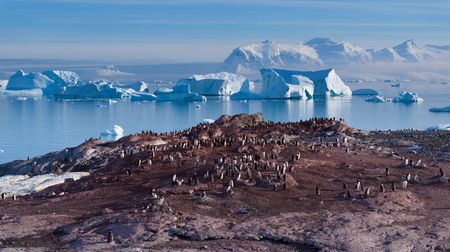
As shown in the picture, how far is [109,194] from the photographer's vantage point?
A: 38.3 feet

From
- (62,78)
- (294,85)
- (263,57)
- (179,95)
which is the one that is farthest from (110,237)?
(263,57)

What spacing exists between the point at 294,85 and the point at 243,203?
195ft

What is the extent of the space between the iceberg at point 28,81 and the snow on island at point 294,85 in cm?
2213

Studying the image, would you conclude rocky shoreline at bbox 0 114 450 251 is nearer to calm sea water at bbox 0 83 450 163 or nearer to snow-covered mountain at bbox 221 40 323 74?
calm sea water at bbox 0 83 450 163

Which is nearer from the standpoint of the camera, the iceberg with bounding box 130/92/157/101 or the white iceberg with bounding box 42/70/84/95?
the iceberg with bounding box 130/92/157/101

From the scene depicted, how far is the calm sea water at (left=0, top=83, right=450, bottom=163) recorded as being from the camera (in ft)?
128

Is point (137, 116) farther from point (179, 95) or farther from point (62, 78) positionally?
point (62, 78)

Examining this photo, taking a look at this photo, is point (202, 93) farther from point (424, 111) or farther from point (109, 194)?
point (109, 194)

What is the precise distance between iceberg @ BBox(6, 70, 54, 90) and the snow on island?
22129mm

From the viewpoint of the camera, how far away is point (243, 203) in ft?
34.9

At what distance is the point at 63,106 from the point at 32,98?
634 inches

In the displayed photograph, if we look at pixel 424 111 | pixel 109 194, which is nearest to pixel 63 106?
pixel 424 111

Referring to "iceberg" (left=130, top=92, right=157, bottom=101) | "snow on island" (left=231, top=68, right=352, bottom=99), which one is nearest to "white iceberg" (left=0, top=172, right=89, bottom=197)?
"snow on island" (left=231, top=68, right=352, bottom=99)

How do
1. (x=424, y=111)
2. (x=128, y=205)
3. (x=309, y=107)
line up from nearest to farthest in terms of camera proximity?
(x=128, y=205)
(x=424, y=111)
(x=309, y=107)
